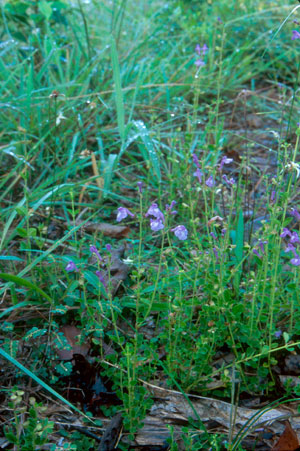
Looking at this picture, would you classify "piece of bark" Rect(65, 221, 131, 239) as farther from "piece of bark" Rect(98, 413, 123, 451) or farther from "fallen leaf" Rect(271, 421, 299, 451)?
"fallen leaf" Rect(271, 421, 299, 451)

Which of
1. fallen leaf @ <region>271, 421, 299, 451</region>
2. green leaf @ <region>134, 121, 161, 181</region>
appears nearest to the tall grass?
green leaf @ <region>134, 121, 161, 181</region>

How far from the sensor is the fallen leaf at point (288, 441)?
4.42ft

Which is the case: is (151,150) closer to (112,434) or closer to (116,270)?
(116,270)

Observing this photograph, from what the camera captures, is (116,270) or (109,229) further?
(109,229)

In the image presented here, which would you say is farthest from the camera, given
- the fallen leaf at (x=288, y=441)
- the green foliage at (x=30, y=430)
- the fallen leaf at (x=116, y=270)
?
the fallen leaf at (x=116, y=270)

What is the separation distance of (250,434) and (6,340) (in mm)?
837

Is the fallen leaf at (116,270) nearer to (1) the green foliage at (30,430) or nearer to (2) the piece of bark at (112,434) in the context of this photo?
(2) the piece of bark at (112,434)

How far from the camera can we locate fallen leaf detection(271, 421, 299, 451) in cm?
135

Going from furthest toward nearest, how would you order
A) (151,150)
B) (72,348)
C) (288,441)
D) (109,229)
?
(151,150), (109,229), (72,348), (288,441)

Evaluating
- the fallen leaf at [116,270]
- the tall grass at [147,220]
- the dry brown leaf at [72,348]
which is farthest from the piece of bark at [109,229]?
the dry brown leaf at [72,348]

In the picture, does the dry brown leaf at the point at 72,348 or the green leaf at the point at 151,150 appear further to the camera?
the green leaf at the point at 151,150

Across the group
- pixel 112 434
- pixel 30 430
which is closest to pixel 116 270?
pixel 112 434

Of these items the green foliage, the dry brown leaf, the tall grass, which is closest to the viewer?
the green foliage

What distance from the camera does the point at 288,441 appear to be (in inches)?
53.7
